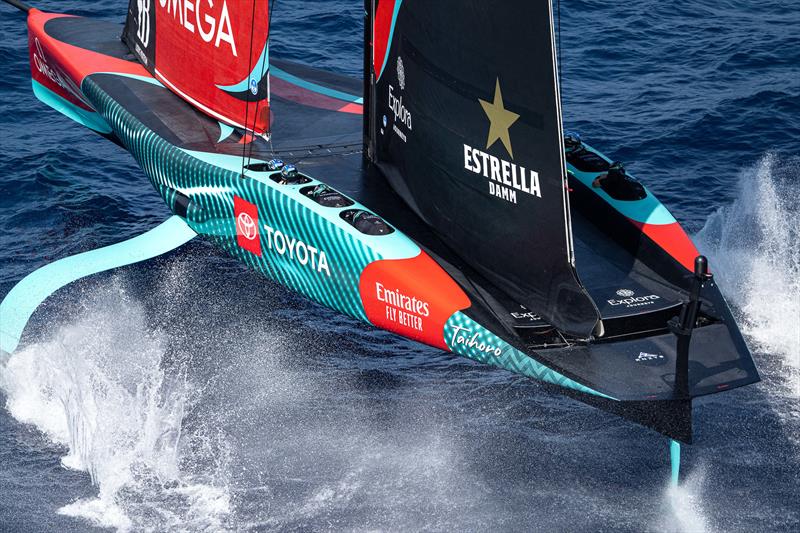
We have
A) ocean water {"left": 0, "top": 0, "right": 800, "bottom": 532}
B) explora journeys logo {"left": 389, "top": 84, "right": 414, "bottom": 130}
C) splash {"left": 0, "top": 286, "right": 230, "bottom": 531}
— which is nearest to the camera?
ocean water {"left": 0, "top": 0, "right": 800, "bottom": 532}

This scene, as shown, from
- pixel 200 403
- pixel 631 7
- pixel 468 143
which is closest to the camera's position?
pixel 468 143

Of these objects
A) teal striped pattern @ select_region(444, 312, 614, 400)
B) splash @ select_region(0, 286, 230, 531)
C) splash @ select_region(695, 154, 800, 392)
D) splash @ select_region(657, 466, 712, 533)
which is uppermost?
teal striped pattern @ select_region(444, 312, 614, 400)

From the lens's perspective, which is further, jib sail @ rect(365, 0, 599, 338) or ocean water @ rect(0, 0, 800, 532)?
ocean water @ rect(0, 0, 800, 532)

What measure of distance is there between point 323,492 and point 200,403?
7.74 ft

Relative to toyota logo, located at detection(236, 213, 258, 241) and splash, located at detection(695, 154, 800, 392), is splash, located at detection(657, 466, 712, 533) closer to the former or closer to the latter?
splash, located at detection(695, 154, 800, 392)

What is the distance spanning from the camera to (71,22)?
19.0 metres

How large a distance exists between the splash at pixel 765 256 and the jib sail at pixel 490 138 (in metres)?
3.43

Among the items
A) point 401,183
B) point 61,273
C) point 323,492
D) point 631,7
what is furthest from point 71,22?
point 631,7

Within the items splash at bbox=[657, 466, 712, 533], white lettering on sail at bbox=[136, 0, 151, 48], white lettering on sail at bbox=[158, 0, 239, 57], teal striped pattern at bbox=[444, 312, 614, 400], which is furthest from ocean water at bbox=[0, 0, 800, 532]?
white lettering on sail at bbox=[158, 0, 239, 57]

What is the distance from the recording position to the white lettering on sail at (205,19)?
15281mm

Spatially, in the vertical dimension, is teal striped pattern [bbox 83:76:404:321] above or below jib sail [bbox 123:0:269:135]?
below

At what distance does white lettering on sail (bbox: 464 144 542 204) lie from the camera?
11344mm

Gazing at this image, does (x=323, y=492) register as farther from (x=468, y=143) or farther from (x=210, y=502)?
(x=468, y=143)

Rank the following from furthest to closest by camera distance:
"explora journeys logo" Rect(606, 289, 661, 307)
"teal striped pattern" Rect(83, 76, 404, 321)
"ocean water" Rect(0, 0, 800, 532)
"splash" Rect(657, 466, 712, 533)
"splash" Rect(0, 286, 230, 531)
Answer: "teal striped pattern" Rect(83, 76, 404, 321), "explora journeys logo" Rect(606, 289, 661, 307), "splash" Rect(0, 286, 230, 531), "ocean water" Rect(0, 0, 800, 532), "splash" Rect(657, 466, 712, 533)
